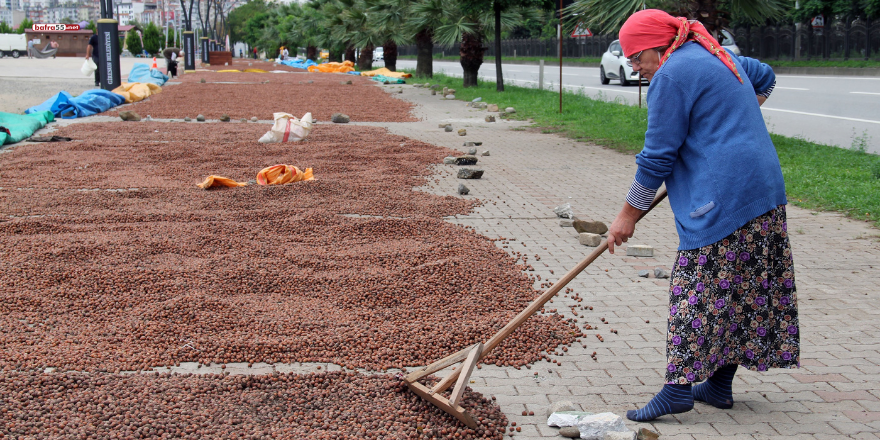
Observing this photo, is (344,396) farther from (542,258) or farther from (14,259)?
(14,259)

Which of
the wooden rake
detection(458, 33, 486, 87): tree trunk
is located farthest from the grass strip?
the wooden rake

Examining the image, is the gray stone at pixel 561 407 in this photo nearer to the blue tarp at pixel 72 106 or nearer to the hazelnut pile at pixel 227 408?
the hazelnut pile at pixel 227 408

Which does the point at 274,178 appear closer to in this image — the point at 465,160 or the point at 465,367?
the point at 465,160

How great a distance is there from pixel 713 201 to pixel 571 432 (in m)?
1.11

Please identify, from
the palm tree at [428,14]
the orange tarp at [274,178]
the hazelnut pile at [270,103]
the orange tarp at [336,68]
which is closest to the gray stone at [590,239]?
the orange tarp at [274,178]

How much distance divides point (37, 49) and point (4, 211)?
66.8 m

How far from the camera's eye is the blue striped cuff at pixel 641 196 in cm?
313

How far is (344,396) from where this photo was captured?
343 centimetres

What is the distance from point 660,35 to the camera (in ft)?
10.1

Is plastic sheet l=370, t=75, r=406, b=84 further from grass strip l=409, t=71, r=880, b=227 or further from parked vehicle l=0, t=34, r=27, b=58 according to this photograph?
parked vehicle l=0, t=34, r=27, b=58

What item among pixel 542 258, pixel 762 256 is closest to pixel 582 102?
pixel 542 258

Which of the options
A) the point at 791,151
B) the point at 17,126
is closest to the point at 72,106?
the point at 17,126

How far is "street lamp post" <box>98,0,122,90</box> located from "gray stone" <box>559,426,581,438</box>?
19471 mm

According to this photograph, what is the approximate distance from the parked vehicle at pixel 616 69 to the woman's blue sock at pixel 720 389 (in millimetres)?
21709
